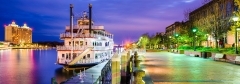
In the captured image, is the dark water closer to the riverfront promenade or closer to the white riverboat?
the white riverboat

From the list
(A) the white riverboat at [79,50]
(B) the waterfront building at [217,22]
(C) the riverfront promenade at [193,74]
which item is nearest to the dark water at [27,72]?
(A) the white riverboat at [79,50]

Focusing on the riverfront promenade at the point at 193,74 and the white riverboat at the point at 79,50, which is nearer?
the riverfront promenade at the point at 193,74

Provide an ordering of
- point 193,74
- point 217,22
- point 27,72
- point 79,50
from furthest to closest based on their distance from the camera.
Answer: point 27,72, point 79,50, point 217,22, point 193,74

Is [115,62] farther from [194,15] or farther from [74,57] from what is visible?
[194,15]

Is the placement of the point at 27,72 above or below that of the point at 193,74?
below

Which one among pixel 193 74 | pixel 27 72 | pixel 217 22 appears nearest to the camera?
pixel 193 74

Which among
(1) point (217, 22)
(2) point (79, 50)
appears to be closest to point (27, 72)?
(2) point (79, 50)

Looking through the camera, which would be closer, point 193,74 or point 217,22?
point 193,74

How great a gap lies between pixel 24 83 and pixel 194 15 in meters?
69.7

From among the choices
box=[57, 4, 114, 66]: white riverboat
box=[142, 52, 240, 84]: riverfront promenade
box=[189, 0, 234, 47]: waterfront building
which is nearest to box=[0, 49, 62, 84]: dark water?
box=[57, 4, 114, 66]: white riverboat

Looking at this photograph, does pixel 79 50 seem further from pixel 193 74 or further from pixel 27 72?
pixel 193 74

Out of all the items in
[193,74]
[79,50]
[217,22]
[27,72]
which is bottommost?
[27,72]

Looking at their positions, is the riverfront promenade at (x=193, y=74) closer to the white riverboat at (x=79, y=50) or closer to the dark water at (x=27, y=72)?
the dark water at (x=27, y=72)

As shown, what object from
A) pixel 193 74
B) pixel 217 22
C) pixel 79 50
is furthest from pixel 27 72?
pixel 193 74
